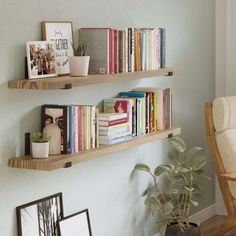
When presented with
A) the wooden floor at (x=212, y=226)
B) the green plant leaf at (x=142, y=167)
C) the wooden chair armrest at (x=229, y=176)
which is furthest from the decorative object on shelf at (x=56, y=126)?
the wooden floor at (x=212, y=226)

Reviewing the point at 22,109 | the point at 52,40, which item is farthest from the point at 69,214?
the point at 52,40

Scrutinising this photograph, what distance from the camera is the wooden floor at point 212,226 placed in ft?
14.7

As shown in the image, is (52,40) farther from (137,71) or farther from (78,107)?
(137,71)

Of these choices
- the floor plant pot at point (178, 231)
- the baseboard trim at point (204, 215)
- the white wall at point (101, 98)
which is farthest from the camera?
the baseboard trim at point (204, 215)

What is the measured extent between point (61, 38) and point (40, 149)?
61 centimetres

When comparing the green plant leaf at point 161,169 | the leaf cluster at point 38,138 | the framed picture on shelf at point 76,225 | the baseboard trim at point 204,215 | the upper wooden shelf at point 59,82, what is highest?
the upper wooden shelf at point 59,82

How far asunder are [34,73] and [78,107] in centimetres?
31

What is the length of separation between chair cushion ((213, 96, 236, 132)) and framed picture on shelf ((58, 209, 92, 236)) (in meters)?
1.23

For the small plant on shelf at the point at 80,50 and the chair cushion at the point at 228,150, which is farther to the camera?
the chair cushion at the point at 228,150

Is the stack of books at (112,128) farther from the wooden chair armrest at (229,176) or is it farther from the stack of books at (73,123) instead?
the wooden chair armrest at (229,176)

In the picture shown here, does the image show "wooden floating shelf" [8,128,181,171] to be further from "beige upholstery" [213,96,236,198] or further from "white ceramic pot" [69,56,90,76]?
"beige upholstery" [213,96,236,198]

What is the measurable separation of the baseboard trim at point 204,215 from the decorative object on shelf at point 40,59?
6.76ft

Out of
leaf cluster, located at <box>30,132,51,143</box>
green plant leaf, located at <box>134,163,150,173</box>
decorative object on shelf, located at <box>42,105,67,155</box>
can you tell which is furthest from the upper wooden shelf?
green plant leaf, located at <box>134,163,150,173</box>

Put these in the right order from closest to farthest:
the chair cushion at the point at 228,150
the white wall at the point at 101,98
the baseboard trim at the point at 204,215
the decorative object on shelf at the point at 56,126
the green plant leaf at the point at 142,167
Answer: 1. the white wall at the point at 101,98
2. the decorative object on shelf at the point at 56,126
3. the green plant leaf at the point at 142,167
4. the chair cushion at the point at 228,150
5. the baseboard trim at the point at 204,215
